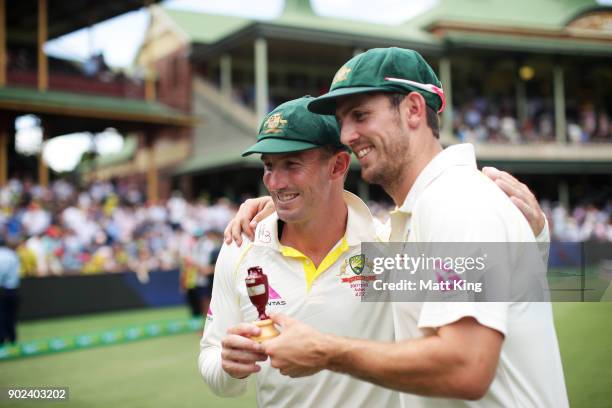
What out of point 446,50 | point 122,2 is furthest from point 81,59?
point 446,50

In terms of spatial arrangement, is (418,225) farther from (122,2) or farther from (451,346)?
(122,2)

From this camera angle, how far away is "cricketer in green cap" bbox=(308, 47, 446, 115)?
223 centimetres

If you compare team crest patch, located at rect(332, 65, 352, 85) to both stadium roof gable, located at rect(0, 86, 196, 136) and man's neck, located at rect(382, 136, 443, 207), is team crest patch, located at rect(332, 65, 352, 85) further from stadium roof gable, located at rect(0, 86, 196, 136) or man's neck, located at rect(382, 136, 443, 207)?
stadium roof gable, located at rect(0, 86, 196, 136)

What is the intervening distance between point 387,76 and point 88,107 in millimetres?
21185

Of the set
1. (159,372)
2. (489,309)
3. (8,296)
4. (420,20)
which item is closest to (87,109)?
(8,296)

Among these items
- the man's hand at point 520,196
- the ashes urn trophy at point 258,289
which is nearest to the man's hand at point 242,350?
the ashes urn trophy at point 258,289

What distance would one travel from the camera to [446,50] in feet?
86.0

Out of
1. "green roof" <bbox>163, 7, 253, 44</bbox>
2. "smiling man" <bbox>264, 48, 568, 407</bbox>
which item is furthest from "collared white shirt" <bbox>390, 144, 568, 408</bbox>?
"green roof" <bbox>163, 7, 253, 44</bbox>

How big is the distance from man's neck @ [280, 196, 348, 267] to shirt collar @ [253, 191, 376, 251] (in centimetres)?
6

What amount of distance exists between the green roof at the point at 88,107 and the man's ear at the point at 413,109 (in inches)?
812

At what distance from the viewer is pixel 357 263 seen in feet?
9.68

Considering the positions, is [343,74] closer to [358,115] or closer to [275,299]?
[358,115]

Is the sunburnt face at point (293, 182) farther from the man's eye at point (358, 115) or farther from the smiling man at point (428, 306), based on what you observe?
the man's eye at point (358, 115)

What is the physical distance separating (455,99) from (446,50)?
11.1 feet
